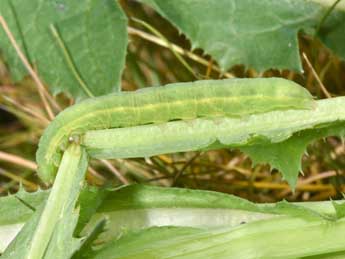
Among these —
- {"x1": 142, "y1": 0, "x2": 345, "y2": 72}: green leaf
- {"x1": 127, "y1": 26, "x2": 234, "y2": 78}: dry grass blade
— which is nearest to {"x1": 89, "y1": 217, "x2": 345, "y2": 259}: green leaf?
{"x1": 142, "y1": 0, "x2": 345, "y2": 72}: green leaf

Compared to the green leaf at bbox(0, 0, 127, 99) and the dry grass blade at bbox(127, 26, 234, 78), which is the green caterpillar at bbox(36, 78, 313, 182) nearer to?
the green leaf at bbox(0, 0, 127, 99)

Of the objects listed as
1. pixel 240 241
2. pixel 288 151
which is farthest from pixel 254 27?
pixel 240 241

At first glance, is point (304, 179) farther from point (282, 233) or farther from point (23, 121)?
point (23, 121)

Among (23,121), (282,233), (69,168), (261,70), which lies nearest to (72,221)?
(69,168)

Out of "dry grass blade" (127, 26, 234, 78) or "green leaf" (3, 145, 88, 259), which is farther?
"dry grass blade" (127, 26, 234, 78)

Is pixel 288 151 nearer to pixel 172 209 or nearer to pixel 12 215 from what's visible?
pixel 172 209

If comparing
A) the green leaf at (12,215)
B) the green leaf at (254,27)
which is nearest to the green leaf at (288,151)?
the green leaf at (254,27)

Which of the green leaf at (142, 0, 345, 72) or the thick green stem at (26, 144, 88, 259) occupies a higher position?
the green leaf at (142, 0, 345, 72)
